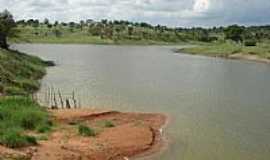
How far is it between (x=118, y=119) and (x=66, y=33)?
163 meters

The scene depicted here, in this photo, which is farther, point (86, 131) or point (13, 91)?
point (13, 91)

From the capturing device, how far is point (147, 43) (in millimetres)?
183500

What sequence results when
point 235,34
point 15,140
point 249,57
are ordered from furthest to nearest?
point 235,34
point 249,57
point 15,140

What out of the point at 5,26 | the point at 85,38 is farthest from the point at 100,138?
the point at 85,38

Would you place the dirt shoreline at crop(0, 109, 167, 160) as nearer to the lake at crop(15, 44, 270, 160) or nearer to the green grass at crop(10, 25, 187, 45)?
the lake at crop(15, 44, 270, 160)

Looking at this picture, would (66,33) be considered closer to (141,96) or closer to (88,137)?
(141,96)

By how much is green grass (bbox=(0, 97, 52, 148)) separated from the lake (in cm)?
663

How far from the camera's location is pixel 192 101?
157 feet

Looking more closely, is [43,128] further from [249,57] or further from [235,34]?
[235,34]

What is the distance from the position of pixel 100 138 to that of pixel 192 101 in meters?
19.2

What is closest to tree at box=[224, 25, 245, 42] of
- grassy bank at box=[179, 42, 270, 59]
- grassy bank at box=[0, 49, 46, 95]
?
grassy bank at box=[179, 42, 270, 59]

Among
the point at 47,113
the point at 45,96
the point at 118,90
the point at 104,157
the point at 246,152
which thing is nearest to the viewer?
the point at 104,157

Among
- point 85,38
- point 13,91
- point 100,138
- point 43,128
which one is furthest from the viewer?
point 85,38

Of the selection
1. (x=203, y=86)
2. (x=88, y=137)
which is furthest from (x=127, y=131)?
(x=203, y=86)
